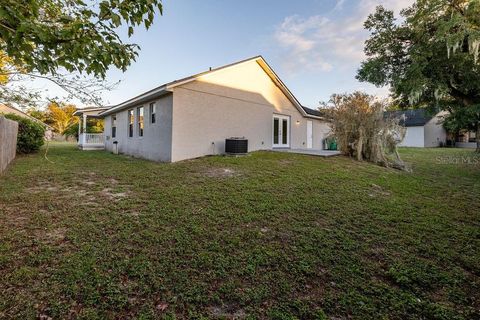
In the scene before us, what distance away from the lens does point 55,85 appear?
641 cm

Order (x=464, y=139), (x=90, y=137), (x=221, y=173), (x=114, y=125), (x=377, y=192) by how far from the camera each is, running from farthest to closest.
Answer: (x=464, y=139) < (x=90, y=137) < (x=114, y=125) < (x=221, y=173) < (x=377, y=192)

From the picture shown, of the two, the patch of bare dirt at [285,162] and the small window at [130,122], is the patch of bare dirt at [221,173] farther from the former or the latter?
the small window at [130,122]

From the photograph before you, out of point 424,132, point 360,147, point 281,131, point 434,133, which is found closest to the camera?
point 360,147

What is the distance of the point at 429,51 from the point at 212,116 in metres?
11.1

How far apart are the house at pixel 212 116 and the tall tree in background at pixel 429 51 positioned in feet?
16.4

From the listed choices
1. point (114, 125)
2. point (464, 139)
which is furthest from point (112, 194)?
point (464, 139)

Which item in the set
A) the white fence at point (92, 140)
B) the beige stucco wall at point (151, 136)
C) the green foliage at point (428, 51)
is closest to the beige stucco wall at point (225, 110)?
the beige stucco wall at point (151, 136)

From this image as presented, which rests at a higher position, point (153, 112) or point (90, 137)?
point (153, 112)

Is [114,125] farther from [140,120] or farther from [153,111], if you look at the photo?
[153,111]

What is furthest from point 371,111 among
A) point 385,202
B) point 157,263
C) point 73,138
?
point 73,138

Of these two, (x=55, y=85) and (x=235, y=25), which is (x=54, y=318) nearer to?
(x=55, y=85)

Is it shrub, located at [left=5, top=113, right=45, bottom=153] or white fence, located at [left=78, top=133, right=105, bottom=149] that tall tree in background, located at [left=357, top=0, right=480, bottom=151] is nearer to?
shrub, located at [left=5, top=113, right=45, bottom=153]

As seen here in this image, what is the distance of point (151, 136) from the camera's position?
1126 cm

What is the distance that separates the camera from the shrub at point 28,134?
11.2m
